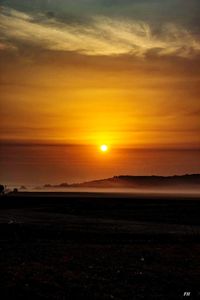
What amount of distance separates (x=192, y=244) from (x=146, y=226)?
44.0 ft

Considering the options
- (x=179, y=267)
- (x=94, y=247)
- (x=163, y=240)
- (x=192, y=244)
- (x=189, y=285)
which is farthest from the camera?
(x=163, y=240)

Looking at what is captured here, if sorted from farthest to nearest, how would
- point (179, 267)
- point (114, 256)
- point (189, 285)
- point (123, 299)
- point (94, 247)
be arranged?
1. point (94, 247)
2. point (114, 256)
3. point (179, 267)
4. point (189, 285)
5. point (123, 299)

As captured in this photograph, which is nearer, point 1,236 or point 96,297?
point 96,297

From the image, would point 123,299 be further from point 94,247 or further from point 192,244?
point 192,244

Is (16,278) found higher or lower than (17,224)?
lower

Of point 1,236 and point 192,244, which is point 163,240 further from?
point 1,236

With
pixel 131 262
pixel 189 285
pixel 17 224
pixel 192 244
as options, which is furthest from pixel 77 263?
pixel 17 224

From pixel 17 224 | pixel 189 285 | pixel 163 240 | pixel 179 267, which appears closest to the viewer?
pixel 189 285

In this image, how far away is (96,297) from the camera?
17094 millimetres

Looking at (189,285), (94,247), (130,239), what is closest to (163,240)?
(130,239)

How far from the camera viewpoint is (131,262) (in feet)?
79.9

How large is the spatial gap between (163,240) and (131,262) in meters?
10.1

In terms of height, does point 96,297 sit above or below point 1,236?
below

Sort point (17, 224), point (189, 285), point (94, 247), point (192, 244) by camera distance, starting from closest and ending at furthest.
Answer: point (189, 285)
point (94, 247)
point (192, 244)
point (17, 224)
